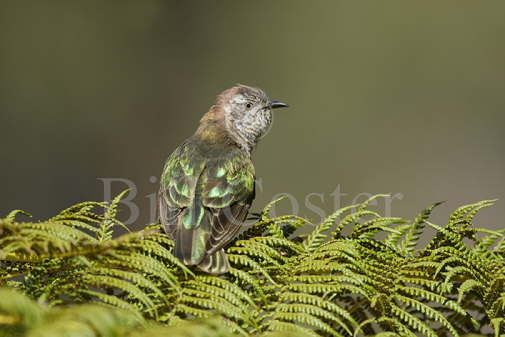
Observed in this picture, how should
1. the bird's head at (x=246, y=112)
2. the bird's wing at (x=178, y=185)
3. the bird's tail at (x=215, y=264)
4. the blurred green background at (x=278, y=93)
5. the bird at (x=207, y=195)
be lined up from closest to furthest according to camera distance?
the bird's tail at (x=215, y=264) < the bird at (x=207, y=195) < the bird's wing at (x=178, y=185) < the bird's head at (x=246, y=112) < the blurred green background at (x=278, y=93)

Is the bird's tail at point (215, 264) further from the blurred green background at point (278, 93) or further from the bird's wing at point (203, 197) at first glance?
the blurred green background at point (278, 93)

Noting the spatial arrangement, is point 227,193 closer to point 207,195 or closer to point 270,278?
point 207,195

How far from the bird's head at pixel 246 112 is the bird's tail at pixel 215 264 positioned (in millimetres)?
2839

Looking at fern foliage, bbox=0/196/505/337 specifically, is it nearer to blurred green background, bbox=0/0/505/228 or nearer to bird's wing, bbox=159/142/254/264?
bird's wing, bbox=159/142/254/264

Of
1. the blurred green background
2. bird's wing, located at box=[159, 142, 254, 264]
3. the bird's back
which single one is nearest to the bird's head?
the bird's back

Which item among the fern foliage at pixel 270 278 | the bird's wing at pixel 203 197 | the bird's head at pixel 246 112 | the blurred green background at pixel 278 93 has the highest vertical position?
the blurred green background at pixel 278 93

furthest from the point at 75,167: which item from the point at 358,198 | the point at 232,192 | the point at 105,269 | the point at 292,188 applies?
the point at 105,269

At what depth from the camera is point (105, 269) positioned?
2621 millimetres

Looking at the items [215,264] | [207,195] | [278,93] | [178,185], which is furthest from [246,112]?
[278,93]

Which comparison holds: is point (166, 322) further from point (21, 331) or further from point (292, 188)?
point (292, 188)

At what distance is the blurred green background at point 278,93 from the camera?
10570mm

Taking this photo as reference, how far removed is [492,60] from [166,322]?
10317 mm

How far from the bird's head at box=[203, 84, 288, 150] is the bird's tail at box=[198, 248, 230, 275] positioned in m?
2.84

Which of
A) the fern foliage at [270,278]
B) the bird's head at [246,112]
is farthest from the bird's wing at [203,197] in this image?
the bird's head at [246,112]
